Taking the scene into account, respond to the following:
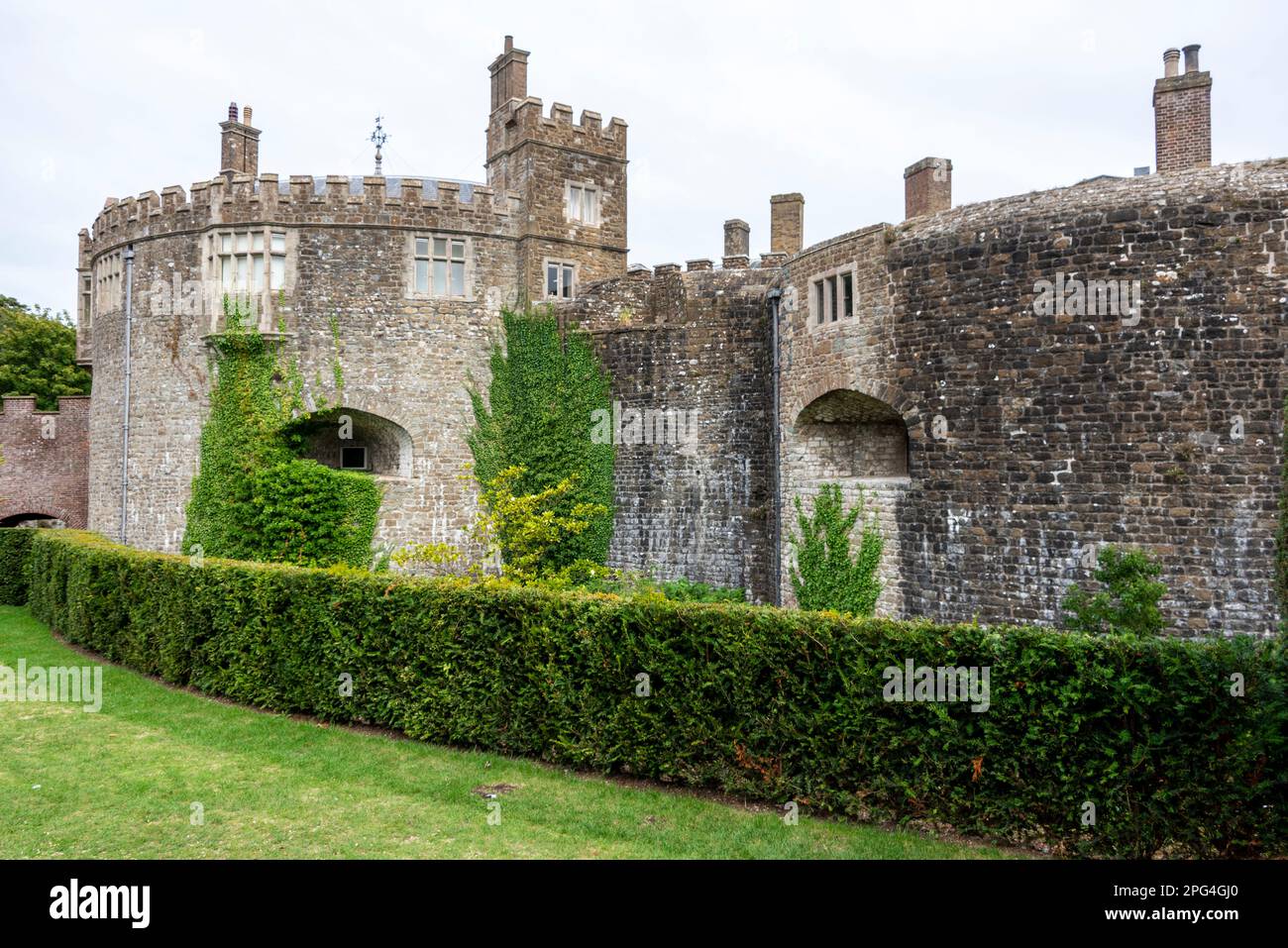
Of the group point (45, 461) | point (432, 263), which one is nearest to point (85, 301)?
point (45, 461)

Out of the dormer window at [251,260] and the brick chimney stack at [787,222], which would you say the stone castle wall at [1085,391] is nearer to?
the brick chimney stack at [787,222]

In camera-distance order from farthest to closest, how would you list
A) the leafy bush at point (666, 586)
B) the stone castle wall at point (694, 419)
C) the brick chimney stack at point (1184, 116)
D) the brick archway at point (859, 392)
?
the stone castle wall at point (694, 419), the leafy bush at point (666, 586), the brick chimney stack at point (1184, 116), the brick archway at point (859, 392)

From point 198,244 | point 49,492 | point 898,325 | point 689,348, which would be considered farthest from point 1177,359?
point 49,492

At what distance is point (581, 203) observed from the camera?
25.0m

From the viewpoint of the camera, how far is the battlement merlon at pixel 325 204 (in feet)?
75.5

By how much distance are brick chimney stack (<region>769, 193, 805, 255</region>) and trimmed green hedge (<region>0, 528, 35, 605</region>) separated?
22.7 meters

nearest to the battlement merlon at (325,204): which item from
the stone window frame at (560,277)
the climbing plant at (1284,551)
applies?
the stone window frame at (560,277)

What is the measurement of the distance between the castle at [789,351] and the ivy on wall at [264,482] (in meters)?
0.65

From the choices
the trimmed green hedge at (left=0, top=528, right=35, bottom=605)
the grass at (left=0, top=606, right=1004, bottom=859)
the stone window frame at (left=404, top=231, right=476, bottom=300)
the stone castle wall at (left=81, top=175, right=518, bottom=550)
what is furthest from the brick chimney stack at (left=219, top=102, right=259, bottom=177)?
the grass at (left=0, top=606, right=1004, bottom=859)

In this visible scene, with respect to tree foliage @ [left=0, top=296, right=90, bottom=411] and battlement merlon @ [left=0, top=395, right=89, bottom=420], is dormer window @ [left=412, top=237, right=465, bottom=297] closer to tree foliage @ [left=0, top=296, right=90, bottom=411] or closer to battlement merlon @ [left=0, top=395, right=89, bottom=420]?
battlement merlon @ [left=0, top=395, right=89, bottom=420]

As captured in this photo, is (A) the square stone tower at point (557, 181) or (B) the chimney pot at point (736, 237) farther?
(B) the chimney pot at point (736, 237)

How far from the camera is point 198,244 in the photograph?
923 inches

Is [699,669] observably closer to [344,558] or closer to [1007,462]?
[1007,462]

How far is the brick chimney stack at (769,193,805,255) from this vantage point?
26547 millimetres
